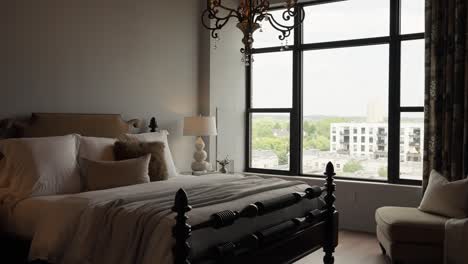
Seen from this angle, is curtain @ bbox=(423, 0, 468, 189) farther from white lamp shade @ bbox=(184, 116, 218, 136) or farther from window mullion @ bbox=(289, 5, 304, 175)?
white lamp shade @ bbox=(184, 116, 218, 136)

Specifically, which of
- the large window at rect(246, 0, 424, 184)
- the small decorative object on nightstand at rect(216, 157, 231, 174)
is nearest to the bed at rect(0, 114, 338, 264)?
the small decorative object on nightstand at rect(216, 157, 231, 174)

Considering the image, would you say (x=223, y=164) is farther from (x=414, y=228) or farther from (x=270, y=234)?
(x=270, y=234)

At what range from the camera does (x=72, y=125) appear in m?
→ 4.11

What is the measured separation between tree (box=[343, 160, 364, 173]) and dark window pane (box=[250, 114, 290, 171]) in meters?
0.84

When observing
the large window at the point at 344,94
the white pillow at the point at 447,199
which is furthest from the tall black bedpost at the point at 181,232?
the large window at the point at 344,94

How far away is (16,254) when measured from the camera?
2.99 metres

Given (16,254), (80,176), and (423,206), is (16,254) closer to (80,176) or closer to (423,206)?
(80,176)

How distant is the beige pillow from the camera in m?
3.50

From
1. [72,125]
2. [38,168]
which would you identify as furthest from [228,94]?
[38,168]

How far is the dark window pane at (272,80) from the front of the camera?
621 cm

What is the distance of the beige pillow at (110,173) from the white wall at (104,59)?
91 centimetres

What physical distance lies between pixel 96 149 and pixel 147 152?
428mm

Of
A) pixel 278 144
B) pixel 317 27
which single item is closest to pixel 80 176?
pixel 278 144

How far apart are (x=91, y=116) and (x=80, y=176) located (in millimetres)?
926
